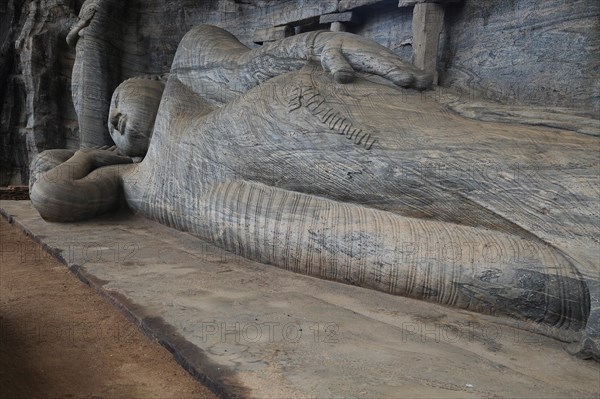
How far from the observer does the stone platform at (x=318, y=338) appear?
1.24 m

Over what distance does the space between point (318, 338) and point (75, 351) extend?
0.78m

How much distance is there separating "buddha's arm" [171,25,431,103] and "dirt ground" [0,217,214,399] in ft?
5.06

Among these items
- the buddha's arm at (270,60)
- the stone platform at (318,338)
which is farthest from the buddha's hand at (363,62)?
the stone platform at (318,338)

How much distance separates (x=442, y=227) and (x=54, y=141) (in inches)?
236

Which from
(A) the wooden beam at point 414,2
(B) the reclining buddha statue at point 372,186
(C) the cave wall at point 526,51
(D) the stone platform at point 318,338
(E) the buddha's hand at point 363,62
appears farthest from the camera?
(A) the wooden beam at point 414,2

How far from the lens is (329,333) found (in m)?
1.57

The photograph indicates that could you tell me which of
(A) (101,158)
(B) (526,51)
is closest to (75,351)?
(A) (101,158)

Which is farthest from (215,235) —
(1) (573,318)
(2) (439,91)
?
(1) (573,318)

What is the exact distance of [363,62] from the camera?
2.45m

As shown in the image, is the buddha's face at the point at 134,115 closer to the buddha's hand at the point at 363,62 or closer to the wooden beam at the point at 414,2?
the buddha's hand at the point at 363,62

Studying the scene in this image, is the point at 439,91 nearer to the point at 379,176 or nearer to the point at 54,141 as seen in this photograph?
the point at 379,176

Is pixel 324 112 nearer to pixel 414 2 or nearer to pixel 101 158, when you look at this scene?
pixel 414 2

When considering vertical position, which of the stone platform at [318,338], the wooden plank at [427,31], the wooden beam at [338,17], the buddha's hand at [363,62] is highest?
the wooden beam at [338,17]

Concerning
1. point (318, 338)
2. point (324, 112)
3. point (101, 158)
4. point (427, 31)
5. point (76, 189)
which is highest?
point (427, 31)
